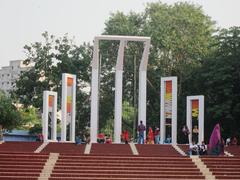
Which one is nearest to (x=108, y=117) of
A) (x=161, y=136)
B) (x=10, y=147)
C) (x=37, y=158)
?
(x=161, y=136)

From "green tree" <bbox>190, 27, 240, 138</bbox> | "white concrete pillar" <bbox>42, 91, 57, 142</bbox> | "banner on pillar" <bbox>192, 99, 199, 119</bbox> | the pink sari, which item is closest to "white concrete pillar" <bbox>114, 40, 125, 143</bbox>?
"banner on pillar" <bbox>192, 99, 199, 119</bbox>

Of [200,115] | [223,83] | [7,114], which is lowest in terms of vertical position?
[7,114]

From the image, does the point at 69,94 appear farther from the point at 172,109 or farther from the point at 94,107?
the point at 172,109

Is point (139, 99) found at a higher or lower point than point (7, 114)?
higher

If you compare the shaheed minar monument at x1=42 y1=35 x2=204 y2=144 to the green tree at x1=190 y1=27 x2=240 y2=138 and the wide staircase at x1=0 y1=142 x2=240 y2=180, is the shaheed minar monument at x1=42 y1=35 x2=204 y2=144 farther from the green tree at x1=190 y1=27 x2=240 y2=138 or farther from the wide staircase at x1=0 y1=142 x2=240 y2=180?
the green tree at x1=190 y1=27 x2=240 y2=138

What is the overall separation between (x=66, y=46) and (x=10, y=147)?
21.5 metres

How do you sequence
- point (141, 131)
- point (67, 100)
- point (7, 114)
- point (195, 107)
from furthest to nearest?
point (7, 114) < point (67, 100) < point (195, 107) < point (141, 131)

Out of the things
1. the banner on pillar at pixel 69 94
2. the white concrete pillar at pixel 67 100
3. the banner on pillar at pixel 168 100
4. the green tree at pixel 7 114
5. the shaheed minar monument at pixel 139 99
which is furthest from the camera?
the green tree at pixel 7 114

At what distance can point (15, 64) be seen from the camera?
127750 mm

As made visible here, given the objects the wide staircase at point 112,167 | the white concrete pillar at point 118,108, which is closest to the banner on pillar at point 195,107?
the white concrete pillar at point 118,108

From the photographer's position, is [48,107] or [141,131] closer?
[141,131]

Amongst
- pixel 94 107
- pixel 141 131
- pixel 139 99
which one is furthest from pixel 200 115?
pixel 94 107

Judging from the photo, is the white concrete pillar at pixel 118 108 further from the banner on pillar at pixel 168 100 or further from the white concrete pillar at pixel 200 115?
the white concrete pillar at pixel 200 115

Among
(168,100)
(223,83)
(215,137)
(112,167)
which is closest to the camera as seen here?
(112,167)
